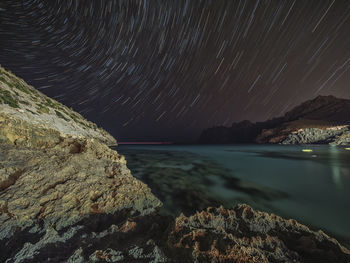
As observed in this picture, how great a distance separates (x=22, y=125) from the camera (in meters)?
6.73

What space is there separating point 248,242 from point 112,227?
235cm

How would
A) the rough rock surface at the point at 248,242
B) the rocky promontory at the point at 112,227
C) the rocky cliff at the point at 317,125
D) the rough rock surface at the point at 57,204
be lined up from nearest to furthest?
the rough rock surface at the point at 248,242, the rocky promontory at the point at 112,227, the rough rock surface at the point at 57,204, the rocky cliff at the point at 317,125

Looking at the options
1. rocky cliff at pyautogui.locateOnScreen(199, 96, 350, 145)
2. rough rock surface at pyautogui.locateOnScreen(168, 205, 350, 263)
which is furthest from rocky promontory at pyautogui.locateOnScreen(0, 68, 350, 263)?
rocky cliff at pyautogui.locateOnScreen(199, 96, 350, 145)

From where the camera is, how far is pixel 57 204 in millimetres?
3074

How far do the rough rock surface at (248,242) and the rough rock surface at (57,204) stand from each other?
1.17 m

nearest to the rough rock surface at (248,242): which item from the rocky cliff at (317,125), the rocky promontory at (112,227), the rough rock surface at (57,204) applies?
the rocky promontory at (112,227)

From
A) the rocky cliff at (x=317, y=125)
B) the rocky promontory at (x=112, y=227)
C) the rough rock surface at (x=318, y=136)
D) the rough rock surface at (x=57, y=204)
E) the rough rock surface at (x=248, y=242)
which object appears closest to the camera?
the rough rock surface at (x=248, y=242)

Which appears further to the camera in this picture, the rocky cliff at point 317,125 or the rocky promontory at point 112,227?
the rocky cliff at point 317,125

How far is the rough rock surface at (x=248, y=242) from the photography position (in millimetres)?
1697

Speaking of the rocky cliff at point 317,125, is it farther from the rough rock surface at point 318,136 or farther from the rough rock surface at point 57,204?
the rough rock surface at point 57,204

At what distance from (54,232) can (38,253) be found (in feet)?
1.46

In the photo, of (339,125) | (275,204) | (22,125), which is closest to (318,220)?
(275,204)

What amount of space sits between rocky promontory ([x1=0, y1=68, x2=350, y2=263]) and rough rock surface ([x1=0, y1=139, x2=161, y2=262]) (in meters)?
0.01

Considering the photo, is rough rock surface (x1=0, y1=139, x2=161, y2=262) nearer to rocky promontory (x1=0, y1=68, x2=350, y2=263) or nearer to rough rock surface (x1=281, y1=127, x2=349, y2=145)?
rocky promontory (x1=0, y1=68, x2=350, y2=263)
